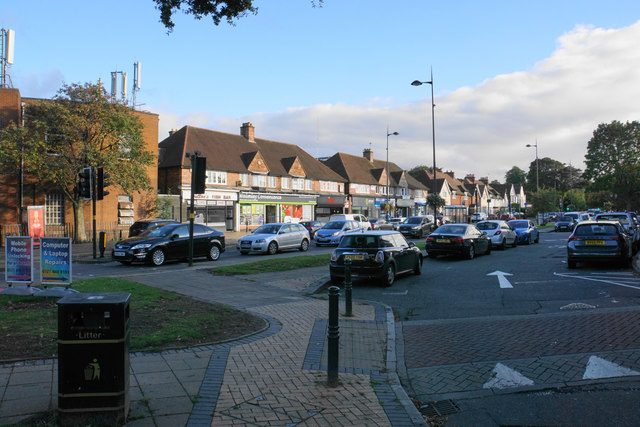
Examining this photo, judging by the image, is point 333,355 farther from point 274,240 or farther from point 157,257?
point 274,240

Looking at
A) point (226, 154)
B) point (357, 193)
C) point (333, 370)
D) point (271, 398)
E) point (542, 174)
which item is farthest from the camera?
point (542, 174)

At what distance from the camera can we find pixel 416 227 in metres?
32.5

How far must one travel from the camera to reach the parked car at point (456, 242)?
699 inches

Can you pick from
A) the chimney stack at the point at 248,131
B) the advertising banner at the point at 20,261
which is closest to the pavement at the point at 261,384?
the advertising banner at the point at 20,261

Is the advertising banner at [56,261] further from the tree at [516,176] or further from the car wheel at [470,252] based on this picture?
the tree at [516,176]

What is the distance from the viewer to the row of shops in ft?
129

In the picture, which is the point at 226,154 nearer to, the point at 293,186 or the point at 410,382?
the point at 293,186

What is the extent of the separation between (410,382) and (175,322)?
12.0 feet

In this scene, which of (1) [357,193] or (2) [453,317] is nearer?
(2) [453,317]

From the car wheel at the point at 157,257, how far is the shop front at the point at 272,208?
2541 centimetres

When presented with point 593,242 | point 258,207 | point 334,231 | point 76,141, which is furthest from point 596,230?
point 258,207

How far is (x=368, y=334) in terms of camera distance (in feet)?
22.9

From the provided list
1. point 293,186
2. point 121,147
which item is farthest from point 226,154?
point 121,147

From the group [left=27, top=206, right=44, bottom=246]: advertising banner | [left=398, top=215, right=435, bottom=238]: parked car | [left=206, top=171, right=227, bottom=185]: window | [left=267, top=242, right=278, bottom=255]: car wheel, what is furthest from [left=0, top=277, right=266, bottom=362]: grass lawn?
[left=206, top=171, right=227, bottom=185]: window
